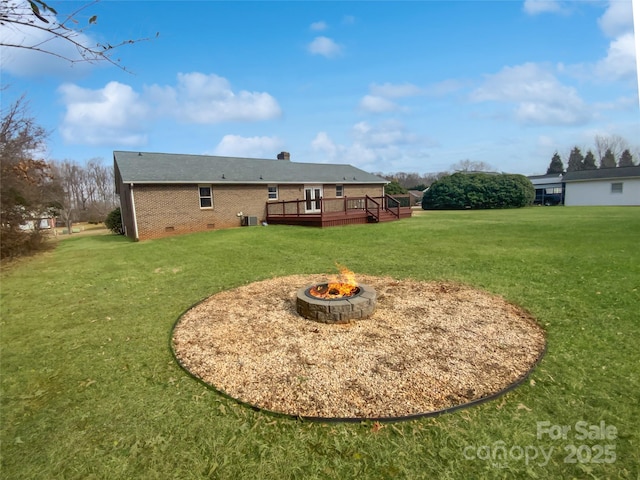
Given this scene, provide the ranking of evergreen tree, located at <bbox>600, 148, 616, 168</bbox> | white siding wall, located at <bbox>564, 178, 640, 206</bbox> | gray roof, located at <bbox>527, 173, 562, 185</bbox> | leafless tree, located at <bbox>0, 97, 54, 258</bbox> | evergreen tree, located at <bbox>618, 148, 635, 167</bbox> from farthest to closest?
evergreen tree, located at <bbox>600, 148, 616, 168</bbox>
evergreen tree, located at <bbox>618, 148, 635, 167</bbox>
gray roof, located at <bbox>527, 173, 562, 185</bbox>
white siding wall, located at <bbox>564, 178, 640, 206</bbox>
leafless tree, located at <bbox>0, 97, 54, 258</bbox>

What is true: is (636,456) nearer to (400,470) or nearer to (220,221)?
(400,470)

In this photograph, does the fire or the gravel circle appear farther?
the fire

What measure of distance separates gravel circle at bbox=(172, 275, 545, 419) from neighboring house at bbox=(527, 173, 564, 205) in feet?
129

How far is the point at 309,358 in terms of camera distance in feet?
12.5

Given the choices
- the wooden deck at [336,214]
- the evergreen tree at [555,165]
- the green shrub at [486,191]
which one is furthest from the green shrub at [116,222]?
the evergreen tree at [555,165]

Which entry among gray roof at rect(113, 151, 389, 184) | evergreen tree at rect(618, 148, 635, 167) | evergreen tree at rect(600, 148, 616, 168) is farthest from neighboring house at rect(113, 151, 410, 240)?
evergreen tree at rect(618, 148, 635, 167)

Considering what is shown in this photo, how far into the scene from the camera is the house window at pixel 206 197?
59.4 feet

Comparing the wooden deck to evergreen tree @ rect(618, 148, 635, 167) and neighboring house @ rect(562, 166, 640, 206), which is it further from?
evergreen tree @ rect(618, 148, 635, 167)

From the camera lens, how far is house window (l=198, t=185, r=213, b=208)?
59.4 feet

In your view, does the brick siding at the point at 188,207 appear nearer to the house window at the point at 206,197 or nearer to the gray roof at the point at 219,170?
the house window at the point at 206,197

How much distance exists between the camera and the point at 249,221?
63.2ft

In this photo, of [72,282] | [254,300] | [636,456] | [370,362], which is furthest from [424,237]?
[72,282]

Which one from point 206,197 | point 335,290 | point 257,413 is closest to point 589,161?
point 206,197

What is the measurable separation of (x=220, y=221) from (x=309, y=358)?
53.0 feet
